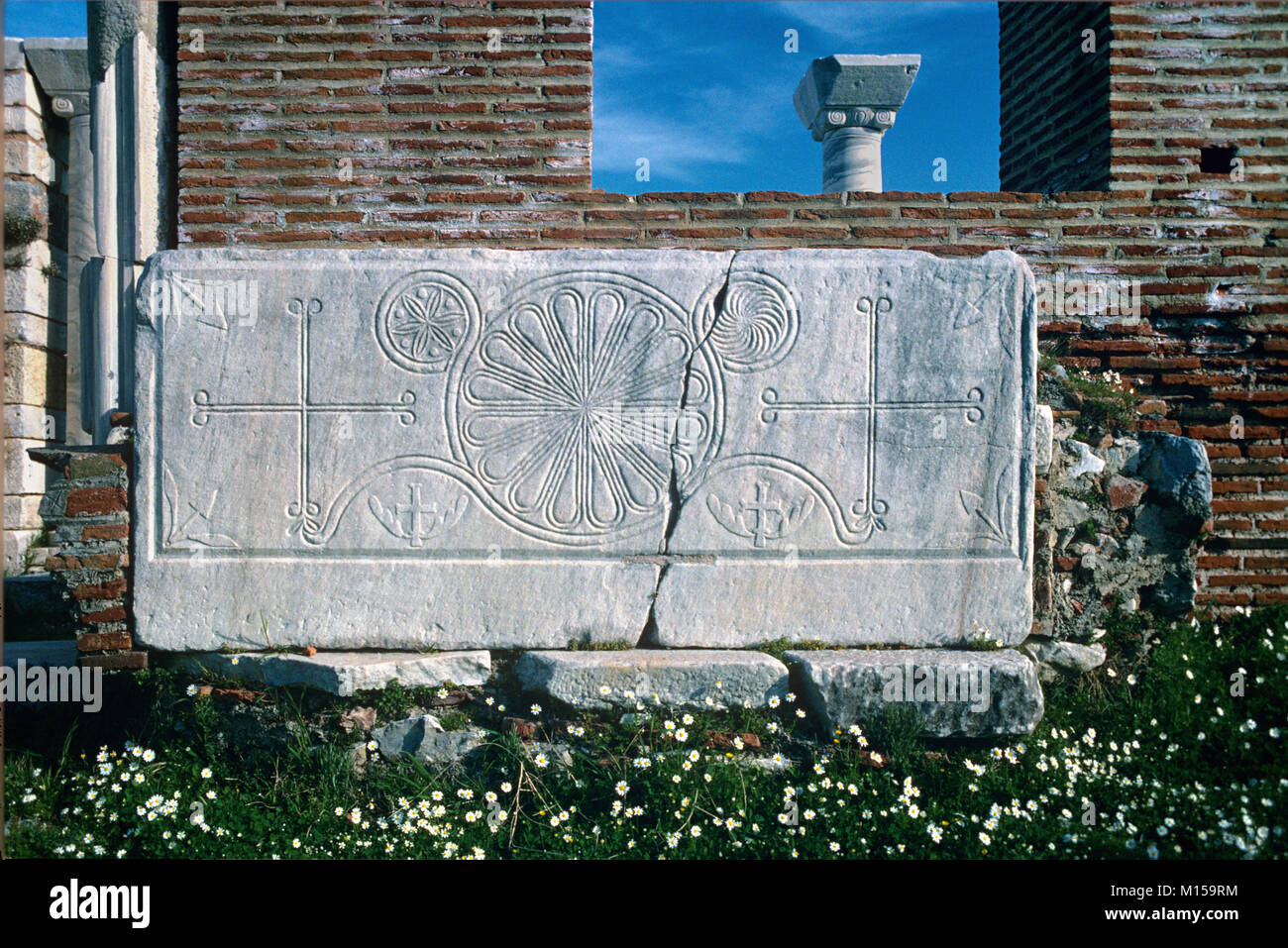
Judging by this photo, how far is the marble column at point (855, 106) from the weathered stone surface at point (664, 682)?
4.19 meters

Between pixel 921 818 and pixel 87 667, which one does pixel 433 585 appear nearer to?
pixel 87 667

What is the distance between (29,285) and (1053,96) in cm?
697

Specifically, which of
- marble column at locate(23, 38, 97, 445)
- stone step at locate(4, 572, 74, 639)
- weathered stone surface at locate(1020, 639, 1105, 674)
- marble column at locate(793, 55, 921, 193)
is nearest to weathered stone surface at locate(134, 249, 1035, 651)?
weathered stone surface at locate(1020, 639, 1105, 674)

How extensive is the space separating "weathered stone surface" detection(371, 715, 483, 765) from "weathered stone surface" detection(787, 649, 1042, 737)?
1.30 metres

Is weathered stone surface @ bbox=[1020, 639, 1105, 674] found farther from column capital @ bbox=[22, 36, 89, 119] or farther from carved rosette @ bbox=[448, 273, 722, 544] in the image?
column capital @ bbox=[22, 36, 89, 119]

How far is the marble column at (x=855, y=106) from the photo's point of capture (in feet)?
19.8

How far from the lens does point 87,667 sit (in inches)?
127

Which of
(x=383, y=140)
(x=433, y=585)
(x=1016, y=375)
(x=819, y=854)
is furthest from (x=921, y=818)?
(x=383, y=140)

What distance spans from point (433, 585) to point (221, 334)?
132 centimetres

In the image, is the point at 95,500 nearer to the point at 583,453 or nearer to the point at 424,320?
the point at 424,320

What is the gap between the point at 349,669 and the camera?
3.00 meters

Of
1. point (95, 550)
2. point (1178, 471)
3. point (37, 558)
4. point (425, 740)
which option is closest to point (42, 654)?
point (95, 550)

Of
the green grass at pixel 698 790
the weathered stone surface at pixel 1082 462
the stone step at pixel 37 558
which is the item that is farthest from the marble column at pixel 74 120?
the weathered stone surface at pixel 1082 462

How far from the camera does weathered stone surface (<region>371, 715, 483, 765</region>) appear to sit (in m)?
3.05
